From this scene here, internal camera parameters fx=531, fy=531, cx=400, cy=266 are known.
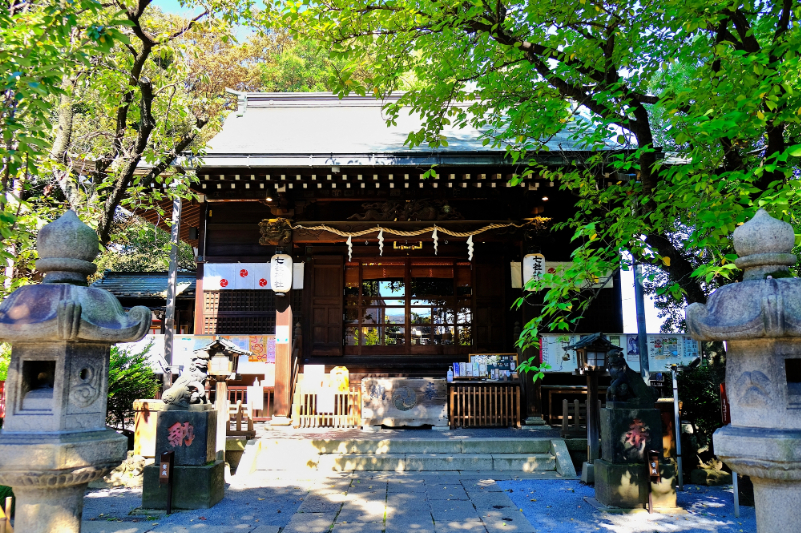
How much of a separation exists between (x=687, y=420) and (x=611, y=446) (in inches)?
118

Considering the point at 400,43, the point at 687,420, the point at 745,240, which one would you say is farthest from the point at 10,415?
the point at 687,420

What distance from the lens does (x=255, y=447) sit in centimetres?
878

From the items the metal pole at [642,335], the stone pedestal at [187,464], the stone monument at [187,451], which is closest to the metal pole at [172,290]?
the stone monument at [187,451]

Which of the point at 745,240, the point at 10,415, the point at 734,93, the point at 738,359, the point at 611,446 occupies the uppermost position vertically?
the point at 734,93

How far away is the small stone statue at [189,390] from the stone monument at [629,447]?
543 centimetres

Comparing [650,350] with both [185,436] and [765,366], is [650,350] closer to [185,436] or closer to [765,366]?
[765,366]

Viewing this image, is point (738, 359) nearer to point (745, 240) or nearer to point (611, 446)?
point (745, 240)

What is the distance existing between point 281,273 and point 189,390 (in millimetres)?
4101

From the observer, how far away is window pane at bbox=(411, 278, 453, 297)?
1366 centimetres

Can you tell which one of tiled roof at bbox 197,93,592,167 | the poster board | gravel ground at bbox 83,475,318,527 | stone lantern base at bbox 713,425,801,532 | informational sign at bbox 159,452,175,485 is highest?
tiled roof at bbox 197,93,592,167

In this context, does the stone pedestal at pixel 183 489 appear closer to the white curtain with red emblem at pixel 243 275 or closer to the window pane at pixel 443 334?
the white curtain with red emblem at pixel 243 275

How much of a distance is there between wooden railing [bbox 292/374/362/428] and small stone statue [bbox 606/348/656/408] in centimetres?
511

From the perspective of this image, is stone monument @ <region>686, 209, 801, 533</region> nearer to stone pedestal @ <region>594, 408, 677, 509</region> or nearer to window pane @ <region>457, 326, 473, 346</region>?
stone pedestal @ <region>594, 408, 677, 509</region>

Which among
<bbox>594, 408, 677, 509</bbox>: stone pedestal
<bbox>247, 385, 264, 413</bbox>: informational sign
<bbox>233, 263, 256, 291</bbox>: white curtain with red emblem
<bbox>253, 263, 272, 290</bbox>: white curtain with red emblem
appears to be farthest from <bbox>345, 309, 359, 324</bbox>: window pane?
<bbox>594, 408, 677, 509</bbox>: stone pedestal
